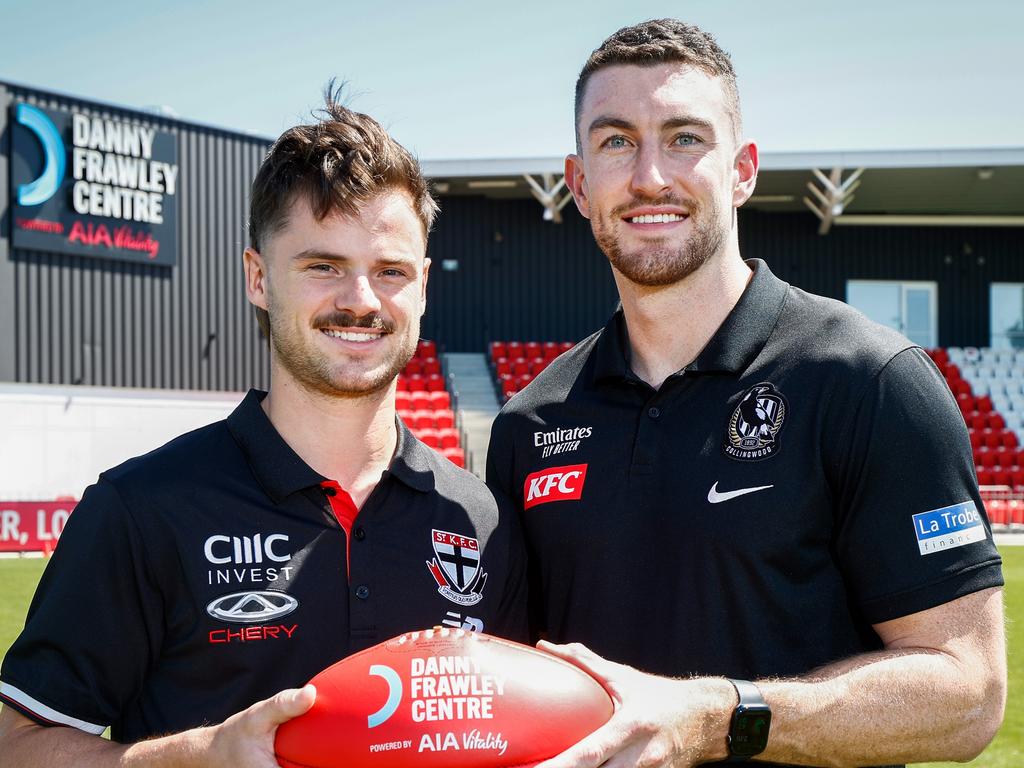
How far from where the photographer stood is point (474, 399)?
68.9 feet

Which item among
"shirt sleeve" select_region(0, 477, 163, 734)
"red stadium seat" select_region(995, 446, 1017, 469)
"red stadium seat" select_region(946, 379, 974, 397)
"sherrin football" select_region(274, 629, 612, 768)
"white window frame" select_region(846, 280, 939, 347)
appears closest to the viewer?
"sherrin football" select_region(274, 629, 612, 768)

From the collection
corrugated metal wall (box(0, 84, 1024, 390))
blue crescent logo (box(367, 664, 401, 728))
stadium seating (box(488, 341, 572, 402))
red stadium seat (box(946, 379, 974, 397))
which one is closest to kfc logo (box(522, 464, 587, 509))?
blue crescent logo (box(367, 664, 401, 728))

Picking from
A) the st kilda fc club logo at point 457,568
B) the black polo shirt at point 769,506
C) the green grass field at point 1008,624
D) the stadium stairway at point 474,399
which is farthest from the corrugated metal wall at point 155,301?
the black polo shirt at point 769,506

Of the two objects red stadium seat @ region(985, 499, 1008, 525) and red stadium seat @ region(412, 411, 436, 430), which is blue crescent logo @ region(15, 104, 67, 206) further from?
red stadium seat @ region(985, 499, 1008, 525)

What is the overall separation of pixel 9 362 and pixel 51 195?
2864mm

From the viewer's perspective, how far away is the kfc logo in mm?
2734

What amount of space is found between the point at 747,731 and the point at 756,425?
724 mm

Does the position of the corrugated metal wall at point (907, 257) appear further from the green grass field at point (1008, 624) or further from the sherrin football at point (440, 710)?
the sherrin football at point (440, 710)

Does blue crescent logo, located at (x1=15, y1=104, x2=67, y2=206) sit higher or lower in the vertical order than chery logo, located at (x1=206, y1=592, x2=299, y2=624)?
higher

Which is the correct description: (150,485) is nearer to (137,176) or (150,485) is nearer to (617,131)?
(617,131)

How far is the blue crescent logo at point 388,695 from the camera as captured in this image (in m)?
2.00

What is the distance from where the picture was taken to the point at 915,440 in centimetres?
236

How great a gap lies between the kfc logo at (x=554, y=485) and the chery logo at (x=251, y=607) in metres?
0.72

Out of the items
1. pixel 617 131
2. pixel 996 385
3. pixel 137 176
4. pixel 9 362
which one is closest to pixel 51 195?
pixel 137 176
